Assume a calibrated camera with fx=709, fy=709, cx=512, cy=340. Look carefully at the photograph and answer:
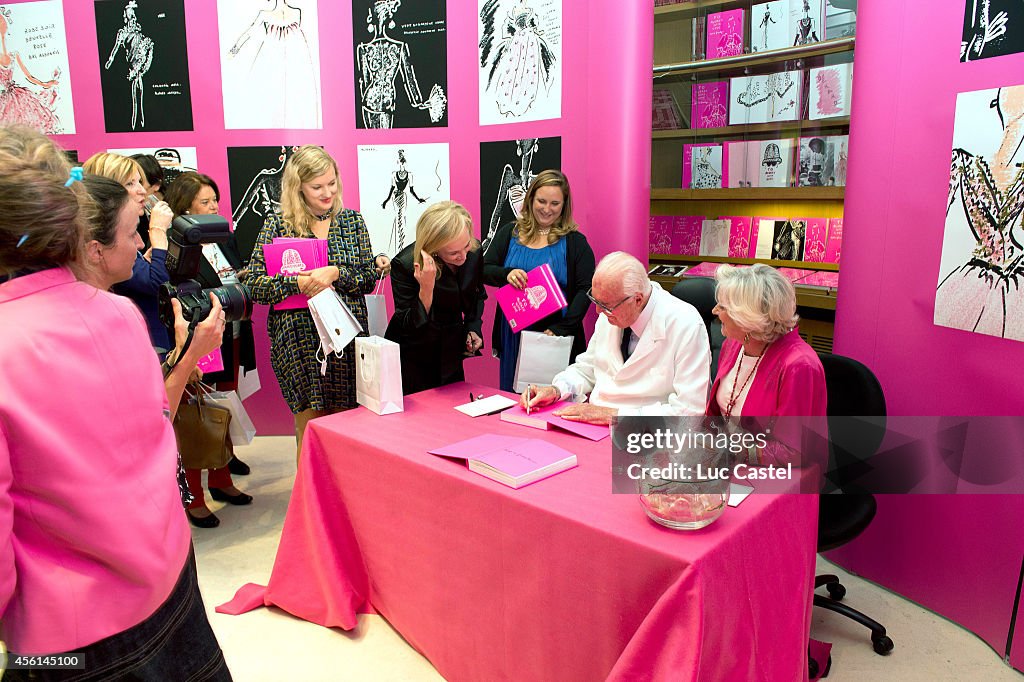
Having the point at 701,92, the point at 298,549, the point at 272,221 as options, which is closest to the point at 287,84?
the point at 272,221

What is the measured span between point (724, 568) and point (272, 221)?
2.62 m

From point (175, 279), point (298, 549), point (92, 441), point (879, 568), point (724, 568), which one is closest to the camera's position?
point (92, 441)

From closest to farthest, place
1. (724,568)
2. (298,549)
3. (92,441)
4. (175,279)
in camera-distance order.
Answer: (92,441)
(724,568)
(175,279)
(298,549)

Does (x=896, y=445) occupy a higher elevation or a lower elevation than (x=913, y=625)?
higher

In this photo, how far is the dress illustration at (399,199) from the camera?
4.58 meters

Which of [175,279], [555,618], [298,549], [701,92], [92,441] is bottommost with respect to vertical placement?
[298,549]

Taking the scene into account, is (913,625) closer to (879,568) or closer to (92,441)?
(879,568)

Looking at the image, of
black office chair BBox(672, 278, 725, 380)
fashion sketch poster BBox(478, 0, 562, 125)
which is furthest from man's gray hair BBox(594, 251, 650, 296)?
fashion sketch poster BBox(478, 0, 562, 125)

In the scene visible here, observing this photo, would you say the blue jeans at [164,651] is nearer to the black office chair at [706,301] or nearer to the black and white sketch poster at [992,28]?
the black office chair at [706,301]

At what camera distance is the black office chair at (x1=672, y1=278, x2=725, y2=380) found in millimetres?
3059

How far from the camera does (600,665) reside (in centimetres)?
183

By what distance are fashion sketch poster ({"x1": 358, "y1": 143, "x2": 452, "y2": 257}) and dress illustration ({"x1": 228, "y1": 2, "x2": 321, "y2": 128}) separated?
0.48m

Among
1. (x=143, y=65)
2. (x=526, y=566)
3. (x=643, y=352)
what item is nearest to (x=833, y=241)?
(x=643, y=352)

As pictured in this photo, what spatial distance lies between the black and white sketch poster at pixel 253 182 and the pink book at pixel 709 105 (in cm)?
275
